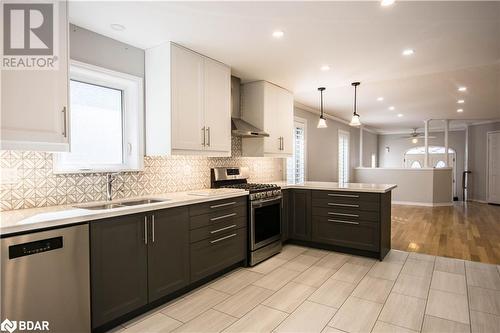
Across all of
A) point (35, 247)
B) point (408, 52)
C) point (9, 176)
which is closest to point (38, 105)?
point (9, 176)

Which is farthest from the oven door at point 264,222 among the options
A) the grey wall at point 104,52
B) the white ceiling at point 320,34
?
the grey wall at point 104,52

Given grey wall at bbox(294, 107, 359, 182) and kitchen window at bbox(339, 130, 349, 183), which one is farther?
kitchen window at bbox(339, 130, 349, 183)

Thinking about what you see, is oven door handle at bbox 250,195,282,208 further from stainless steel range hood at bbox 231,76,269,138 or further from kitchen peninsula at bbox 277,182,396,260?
stainless steel range hood at bbox 231,76,269,138

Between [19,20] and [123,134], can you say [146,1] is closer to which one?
[19,20]

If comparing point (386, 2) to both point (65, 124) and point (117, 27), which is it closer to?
point (117, 27)

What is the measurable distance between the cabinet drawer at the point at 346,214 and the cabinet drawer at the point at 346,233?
1.7 inches

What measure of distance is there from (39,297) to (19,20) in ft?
5.69

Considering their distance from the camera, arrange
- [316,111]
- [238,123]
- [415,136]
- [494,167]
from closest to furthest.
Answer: [238,123]
[316,111]
[494,167]
[415,136]

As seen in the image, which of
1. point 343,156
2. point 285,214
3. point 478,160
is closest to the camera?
point 285,214

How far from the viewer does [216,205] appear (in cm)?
287

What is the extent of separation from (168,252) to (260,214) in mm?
1370

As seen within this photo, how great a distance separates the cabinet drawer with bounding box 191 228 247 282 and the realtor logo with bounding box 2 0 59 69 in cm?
188

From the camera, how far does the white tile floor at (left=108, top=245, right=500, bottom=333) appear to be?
2.12 metres

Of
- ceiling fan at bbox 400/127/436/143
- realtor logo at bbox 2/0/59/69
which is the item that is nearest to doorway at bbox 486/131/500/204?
ceiling fan at bbox 400/127/436/143
